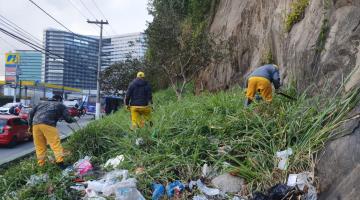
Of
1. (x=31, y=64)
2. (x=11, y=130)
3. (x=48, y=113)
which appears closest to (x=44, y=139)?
(x=48, y=113)

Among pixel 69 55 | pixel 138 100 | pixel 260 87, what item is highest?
pixel 69 55

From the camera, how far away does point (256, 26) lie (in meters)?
16.4

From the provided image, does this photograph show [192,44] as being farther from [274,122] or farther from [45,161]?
[274,122]

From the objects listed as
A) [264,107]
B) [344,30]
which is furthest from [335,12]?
[264,107]

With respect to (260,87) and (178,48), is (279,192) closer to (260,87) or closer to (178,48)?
(260,87)

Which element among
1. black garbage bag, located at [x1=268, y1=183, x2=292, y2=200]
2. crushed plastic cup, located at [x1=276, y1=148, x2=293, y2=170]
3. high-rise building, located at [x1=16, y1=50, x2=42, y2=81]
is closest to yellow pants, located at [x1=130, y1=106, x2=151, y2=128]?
crushed plastic cup, located at [x1=276, y1=148, x2=293, y2=170]

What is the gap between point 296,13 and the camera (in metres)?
10.8

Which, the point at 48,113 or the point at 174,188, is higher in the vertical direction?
the point at 48,113

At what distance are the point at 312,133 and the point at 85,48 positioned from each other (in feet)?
110

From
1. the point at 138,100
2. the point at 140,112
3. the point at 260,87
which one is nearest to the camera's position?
the point at 260,87

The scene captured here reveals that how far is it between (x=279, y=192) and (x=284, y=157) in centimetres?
96

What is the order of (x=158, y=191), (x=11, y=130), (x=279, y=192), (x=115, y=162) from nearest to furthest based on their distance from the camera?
(x=279, y=192) < (x=158, y=191) < (x=115, y=162) < (x=11, y=130)

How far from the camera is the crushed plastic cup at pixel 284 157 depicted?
564cm

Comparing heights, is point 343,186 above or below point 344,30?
below
